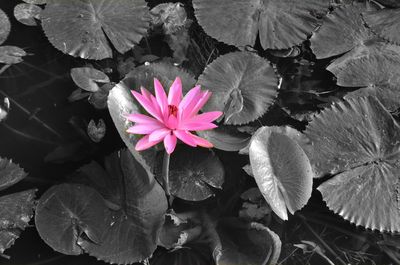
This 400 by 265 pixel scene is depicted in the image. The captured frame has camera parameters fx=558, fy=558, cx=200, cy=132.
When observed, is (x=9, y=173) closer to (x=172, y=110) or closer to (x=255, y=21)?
(x=172, y=110)

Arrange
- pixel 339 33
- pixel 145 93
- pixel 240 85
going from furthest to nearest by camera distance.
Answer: pixel 339 33 → pixel 240 85 → pixel 145 93

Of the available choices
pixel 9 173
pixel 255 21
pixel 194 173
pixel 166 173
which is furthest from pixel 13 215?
pixel 255 21

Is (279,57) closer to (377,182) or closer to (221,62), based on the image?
(221,62)

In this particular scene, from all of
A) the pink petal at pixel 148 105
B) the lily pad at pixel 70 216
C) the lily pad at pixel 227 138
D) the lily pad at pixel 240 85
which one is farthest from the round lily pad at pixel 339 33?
the lily pad at pixel 70 216

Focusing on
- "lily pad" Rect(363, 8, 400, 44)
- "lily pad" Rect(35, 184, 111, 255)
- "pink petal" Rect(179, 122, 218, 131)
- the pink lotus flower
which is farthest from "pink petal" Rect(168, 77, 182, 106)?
"lily pad" Rect(363, 8, 400, 44)

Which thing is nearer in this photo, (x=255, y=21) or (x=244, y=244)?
(x=244, y=244)

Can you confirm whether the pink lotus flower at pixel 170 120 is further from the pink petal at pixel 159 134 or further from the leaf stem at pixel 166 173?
the leaf stem at pixel 166 173
